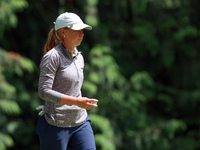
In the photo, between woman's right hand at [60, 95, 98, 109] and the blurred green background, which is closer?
woman's right hand at [60, 95, 98, 109]

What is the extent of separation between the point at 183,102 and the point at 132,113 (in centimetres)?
106

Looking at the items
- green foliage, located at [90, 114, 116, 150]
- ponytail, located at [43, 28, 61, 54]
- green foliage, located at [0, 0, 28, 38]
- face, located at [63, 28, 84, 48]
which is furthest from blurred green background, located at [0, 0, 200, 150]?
face, located at [63, 28, 84, 48]

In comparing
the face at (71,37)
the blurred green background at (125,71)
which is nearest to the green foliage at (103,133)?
the blurred green background at (125,71)

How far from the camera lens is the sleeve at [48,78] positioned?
2230mm

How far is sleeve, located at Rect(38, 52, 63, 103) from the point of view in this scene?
87.8 inches

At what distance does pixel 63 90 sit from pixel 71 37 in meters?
0.33

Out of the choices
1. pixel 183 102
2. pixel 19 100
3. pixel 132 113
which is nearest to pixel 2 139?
pixel 19 100

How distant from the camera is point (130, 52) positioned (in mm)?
7691

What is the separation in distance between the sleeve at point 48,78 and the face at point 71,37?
16 centimetres

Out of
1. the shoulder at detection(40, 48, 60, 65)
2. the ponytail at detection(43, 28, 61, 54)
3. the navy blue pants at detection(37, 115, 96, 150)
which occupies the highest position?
the ponytail at detection(43, 28, 61, 54)

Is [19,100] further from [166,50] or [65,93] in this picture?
[65,93]

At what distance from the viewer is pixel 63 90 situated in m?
2.35

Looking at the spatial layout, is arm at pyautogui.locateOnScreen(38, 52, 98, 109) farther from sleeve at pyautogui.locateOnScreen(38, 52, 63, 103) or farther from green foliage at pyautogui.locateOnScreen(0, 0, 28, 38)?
green foliage at pyautogui.locateOnScreen(0, 0, 28, 38)

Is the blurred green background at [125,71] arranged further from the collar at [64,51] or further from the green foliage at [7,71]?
the collar at [64,51]
